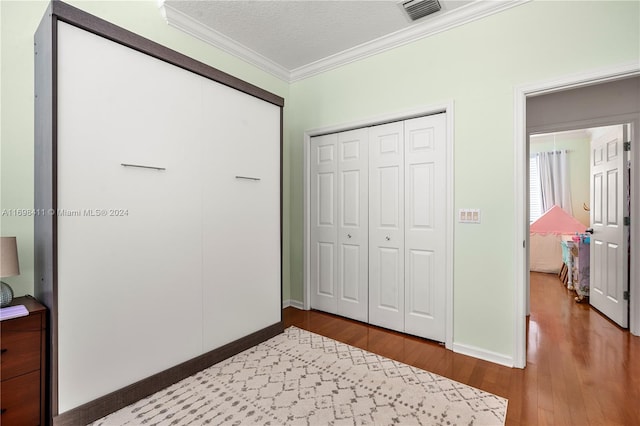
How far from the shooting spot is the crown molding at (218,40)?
2.52m

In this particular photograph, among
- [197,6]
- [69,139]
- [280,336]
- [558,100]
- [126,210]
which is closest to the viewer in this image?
[69,139]

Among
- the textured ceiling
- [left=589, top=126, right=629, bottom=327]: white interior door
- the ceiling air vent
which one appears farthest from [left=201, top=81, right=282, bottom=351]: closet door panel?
[left=589, top=126, right=629, bottom=327]: white interior door

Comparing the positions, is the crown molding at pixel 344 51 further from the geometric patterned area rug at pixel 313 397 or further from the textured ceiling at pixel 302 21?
the geometric patterned area rug at pixel 313 397

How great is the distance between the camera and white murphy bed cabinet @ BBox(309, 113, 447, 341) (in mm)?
2707

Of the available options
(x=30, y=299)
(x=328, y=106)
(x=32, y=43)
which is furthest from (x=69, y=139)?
(x=328, y=106)

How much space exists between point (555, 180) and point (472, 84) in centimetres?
455

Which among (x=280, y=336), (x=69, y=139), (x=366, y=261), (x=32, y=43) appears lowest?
(x=280, y=336)

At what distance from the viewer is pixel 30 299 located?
5.58ft

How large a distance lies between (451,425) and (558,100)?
3.27 metres

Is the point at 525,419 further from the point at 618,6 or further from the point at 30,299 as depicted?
the point at 30,299

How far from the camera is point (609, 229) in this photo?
3238mm

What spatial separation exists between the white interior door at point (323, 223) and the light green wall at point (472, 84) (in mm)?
541

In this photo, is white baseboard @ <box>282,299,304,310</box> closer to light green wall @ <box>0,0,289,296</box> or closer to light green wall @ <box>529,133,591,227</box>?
light green wall @ <box>0,0,289,296</box>

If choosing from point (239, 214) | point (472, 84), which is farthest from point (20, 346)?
point (472, 84)
